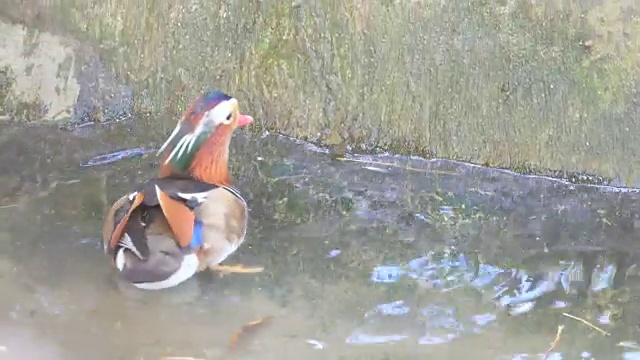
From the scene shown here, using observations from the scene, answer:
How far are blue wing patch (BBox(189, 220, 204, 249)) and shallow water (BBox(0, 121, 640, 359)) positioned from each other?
15 cm

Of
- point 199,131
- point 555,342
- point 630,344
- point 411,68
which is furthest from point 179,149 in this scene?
point 630,344

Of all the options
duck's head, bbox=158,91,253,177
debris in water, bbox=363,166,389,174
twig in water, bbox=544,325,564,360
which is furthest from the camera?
debris in water, bbox=363,166,389,174

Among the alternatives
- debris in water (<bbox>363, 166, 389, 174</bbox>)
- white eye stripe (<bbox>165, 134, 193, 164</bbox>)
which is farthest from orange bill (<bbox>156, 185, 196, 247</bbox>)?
debris in water (<bbox>363, 166, 389, 174</bbox>)

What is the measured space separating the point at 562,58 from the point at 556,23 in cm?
12

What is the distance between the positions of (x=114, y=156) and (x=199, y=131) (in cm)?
55

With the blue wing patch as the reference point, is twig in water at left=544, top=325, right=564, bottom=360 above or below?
below

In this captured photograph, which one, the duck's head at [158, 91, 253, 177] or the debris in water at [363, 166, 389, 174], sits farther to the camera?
the debris in water at [363, 166, 389, 174]

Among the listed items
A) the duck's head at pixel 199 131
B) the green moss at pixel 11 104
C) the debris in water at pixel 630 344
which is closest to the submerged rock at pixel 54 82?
the green moss at pixel 11 104

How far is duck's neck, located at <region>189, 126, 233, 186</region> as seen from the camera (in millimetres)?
2279

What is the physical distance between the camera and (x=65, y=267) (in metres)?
2.16

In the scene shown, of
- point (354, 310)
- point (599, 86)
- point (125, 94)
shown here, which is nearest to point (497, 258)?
point (354, 310)

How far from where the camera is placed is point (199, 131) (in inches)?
89.9

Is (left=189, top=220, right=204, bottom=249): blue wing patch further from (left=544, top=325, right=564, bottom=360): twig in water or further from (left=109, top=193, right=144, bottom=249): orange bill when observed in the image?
(left=544, top=325, right=564, bottom=360): twig in water

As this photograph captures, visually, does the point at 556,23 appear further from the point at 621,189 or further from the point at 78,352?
the point at 78,352
